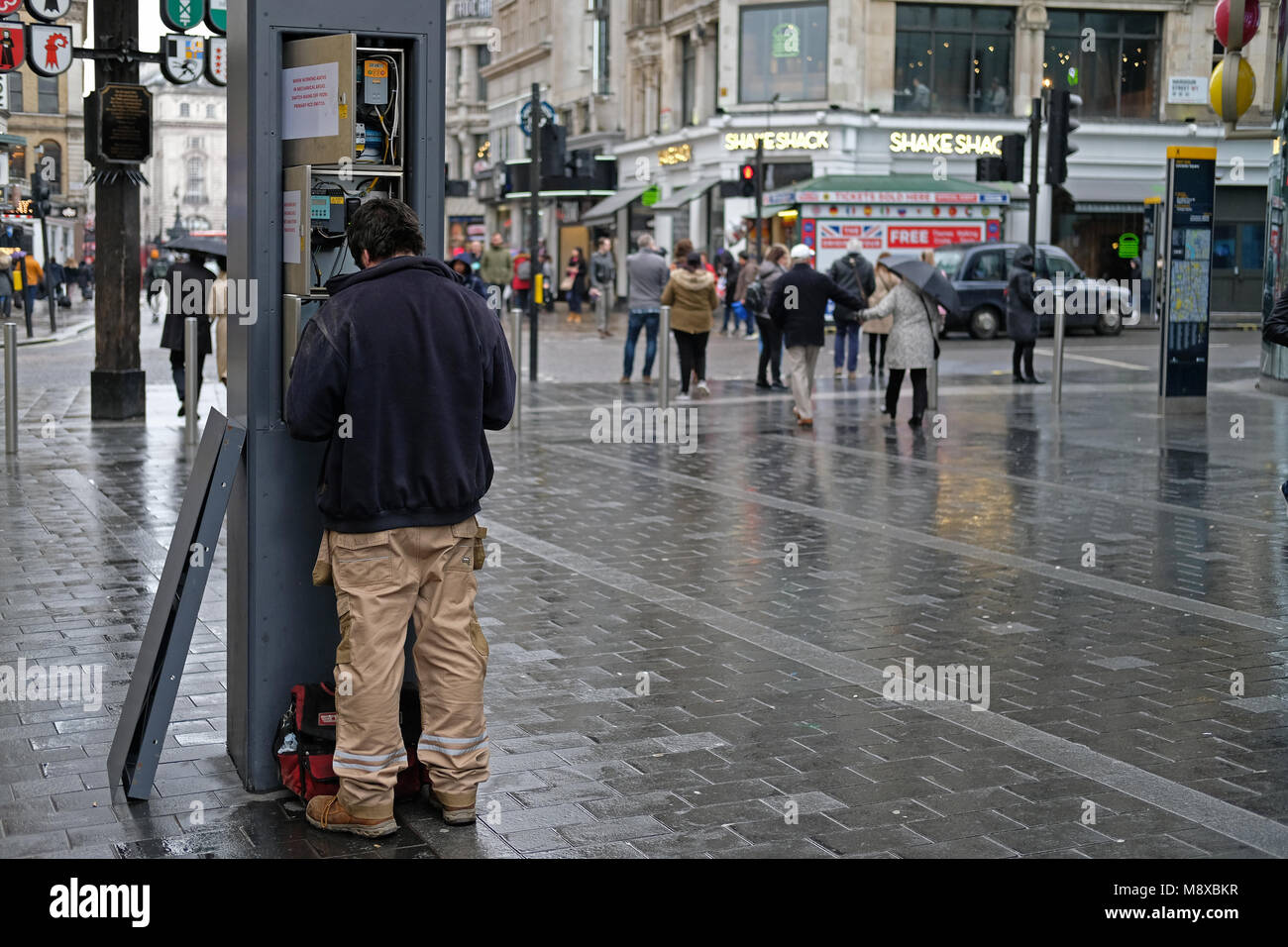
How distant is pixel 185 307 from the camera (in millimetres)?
15711

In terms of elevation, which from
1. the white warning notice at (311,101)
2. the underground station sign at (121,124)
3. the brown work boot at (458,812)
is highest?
the underground station sign at (121,124)

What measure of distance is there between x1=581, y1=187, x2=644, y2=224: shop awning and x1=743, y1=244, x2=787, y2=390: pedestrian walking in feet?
96.9

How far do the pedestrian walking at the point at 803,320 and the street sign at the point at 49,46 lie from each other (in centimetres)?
763

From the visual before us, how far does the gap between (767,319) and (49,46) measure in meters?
8.71

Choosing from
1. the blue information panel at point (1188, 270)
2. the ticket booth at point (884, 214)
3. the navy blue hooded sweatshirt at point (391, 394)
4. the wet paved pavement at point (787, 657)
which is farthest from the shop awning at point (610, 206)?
the navy blue hooded sweatshirt at point (391, 394)

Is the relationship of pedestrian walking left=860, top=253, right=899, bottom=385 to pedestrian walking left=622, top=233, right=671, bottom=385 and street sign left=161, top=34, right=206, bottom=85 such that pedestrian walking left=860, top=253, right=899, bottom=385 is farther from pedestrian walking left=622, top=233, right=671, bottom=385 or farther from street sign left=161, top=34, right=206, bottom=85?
street sign left=161, top=34, right=206, bottom=85

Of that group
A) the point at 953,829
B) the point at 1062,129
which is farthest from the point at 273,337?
the point at 1062,129

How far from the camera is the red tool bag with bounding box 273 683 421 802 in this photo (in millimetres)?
4926

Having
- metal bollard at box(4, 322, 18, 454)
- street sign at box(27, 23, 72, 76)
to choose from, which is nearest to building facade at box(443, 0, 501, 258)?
street sign at box(27, 23, 72, 76)

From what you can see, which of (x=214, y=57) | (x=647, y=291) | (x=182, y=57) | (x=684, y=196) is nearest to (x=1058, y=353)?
(x=647, y=291)

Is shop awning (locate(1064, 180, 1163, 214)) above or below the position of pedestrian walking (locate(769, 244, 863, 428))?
above

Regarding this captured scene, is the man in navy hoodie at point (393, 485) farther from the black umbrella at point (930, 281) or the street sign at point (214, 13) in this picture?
the street sign at point (214, 13)

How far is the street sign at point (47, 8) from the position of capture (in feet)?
56.3
